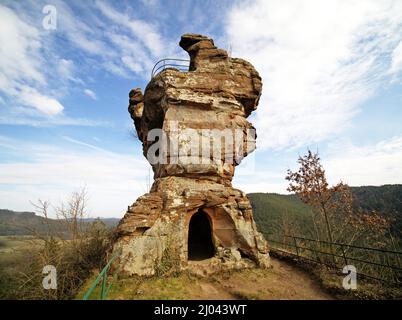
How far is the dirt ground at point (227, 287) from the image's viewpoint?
6.49 m

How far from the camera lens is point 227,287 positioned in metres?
7.56

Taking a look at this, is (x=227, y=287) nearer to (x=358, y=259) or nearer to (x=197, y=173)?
(x=358, y=259)

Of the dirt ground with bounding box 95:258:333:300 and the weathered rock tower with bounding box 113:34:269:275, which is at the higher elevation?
the weathered rock tower with bounding box 113:34:269:275

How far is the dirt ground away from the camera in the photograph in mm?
6488

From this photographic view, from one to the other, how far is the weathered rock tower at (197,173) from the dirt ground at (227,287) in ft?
1.77

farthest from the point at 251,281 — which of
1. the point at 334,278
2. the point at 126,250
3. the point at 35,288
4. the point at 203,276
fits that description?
the point at 35,288

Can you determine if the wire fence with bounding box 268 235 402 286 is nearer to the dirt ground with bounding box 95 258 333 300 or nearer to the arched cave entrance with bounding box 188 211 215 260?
the dirt ground with bounding box 95 258 333 300

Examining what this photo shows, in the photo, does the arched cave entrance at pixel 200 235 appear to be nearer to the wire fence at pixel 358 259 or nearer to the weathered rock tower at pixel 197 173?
the weathered rock tower at pixel 197 173

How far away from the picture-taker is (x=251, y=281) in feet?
26.3

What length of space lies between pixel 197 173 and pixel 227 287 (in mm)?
4882

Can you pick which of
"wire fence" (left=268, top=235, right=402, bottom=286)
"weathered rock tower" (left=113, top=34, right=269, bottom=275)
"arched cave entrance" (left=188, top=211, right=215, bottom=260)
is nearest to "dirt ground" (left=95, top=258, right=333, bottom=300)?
"weathered rock tower" (left=113, top=34, right=269, bottom=275)

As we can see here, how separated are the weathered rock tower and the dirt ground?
1.77 feet

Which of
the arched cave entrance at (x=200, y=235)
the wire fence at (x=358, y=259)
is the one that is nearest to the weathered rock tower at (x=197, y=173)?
the arched cave entrance at (x=200, y=235)

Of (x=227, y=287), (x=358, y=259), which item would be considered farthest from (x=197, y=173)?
(x=358, y=259)
